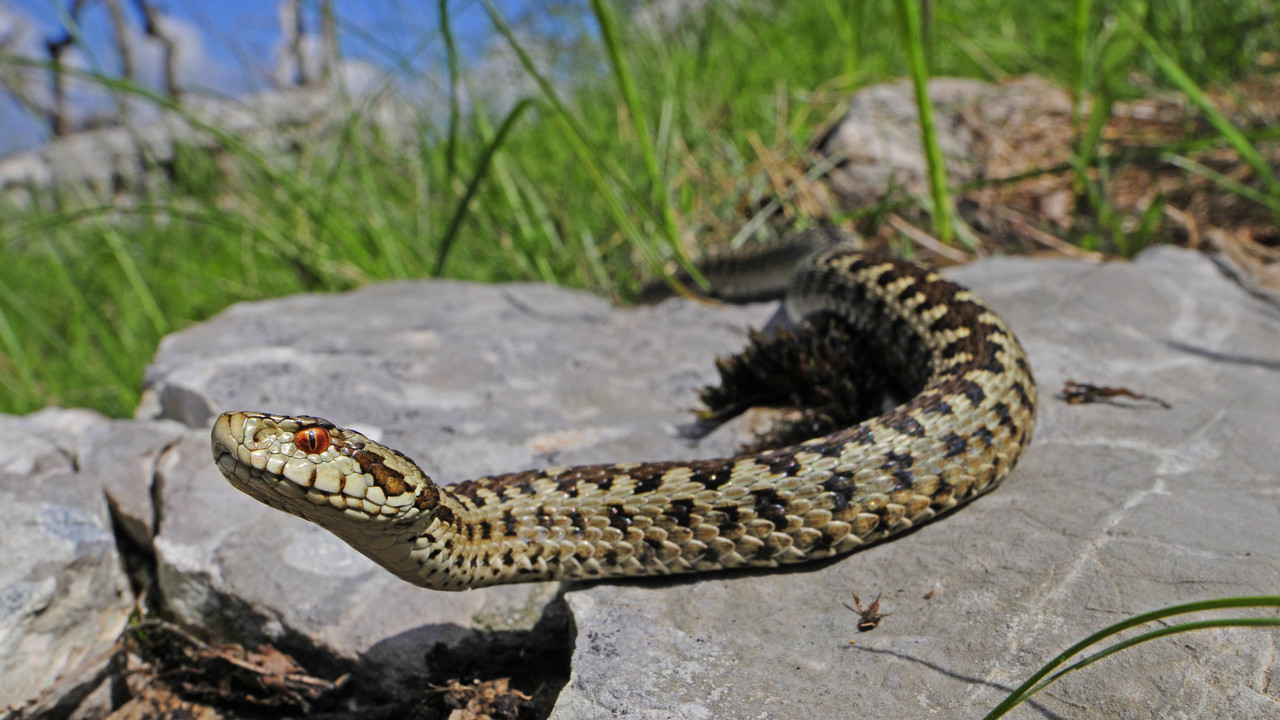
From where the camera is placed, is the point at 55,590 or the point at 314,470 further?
the point at 55,590

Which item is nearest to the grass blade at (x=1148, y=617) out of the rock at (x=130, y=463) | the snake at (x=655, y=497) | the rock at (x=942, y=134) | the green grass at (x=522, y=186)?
the snake at (x=655, y=497)

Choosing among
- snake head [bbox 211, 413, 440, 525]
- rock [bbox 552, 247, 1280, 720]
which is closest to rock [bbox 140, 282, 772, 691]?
snake head [bbox 211, 413, 440, 525]

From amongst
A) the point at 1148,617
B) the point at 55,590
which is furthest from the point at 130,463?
the point at 1148,617

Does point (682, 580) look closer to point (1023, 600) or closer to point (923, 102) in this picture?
point (1023, 600)

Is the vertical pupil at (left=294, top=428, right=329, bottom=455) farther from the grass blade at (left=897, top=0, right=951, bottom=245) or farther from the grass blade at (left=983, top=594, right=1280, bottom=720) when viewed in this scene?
the grass blade at (left=897, top=0, right=951, bottom=245)

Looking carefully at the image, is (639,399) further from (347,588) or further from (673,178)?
(673,178)

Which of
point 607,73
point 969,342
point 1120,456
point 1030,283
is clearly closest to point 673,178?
point 607,73

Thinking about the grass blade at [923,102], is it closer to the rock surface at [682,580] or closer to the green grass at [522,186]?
the rock surface at [682,580]
